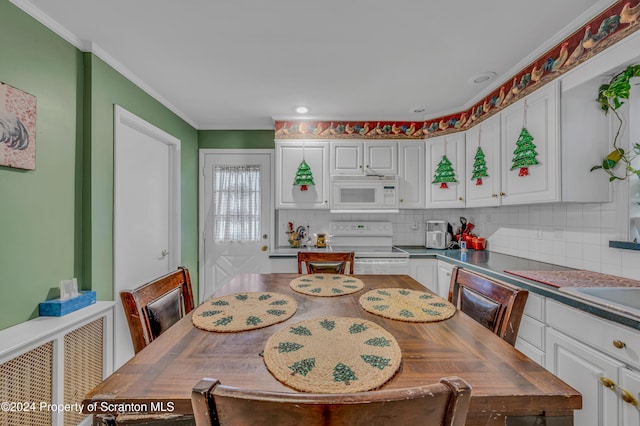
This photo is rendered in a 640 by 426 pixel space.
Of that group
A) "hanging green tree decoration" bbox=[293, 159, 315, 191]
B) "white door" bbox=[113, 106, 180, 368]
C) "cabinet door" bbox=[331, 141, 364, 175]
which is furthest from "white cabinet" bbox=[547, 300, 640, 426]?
"white door" bbox=[113, 106, 180, 368]

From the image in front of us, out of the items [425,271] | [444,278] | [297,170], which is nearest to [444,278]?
[444,278]

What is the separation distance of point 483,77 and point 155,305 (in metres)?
2.72

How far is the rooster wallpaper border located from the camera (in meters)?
1.46

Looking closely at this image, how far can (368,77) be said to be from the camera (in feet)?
7.32

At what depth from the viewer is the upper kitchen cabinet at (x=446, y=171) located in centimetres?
292

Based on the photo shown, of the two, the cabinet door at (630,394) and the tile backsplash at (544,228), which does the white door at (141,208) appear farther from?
the cabinet door at (630,394)

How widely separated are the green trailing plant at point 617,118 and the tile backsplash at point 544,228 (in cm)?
12

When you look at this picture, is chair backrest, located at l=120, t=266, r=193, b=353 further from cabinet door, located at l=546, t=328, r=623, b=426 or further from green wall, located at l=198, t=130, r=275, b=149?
green wall, located at l=198, t=130, r=275, b=149

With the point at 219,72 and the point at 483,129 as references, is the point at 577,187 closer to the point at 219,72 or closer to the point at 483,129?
the point at 483,129

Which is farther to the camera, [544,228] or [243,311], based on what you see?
[544,228]

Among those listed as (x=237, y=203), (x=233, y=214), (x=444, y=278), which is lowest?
(x=444, y=278)

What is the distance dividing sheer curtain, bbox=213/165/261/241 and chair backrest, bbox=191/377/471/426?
3125 millimetres

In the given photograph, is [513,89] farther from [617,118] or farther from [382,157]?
[382,157]

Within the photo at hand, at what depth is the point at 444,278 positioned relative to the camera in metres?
2.72
